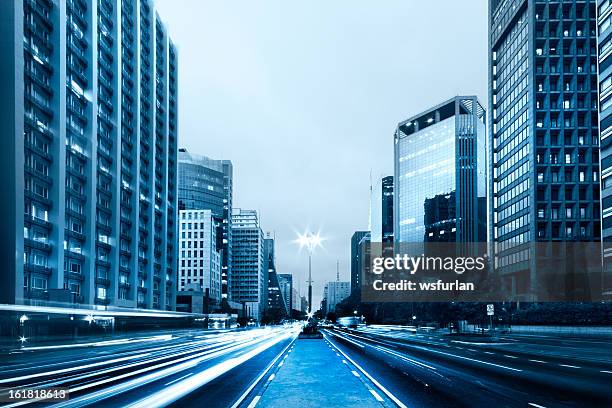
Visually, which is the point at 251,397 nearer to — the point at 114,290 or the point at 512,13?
the point at 114,290

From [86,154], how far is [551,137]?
77117mm

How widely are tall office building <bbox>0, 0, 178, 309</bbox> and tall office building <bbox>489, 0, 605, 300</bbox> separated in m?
65.8

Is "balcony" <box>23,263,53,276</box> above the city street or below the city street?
above

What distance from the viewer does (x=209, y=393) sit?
17.6 m

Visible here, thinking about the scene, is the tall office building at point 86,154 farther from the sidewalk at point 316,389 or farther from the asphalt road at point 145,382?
the sidewalk at point 316,389

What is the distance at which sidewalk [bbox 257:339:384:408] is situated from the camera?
1552cm

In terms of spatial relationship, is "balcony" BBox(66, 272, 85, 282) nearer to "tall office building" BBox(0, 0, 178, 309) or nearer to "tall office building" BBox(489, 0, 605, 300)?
"tall office building" BBox(0, 0, 178, 309)

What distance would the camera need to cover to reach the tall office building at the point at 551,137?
107 metres

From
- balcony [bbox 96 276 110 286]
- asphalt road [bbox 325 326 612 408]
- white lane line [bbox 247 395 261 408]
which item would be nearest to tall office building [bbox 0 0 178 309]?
balcony [bbox 96 276 110 286]

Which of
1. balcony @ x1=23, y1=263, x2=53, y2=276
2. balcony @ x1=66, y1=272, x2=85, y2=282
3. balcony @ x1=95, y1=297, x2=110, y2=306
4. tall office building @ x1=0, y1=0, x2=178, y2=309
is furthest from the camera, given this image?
balcony @ x1=95, y1=297, x2=110, y2=306

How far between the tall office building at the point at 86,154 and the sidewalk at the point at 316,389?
47.0 meters

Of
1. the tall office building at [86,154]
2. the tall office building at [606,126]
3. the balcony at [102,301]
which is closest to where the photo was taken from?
the tall office building at [86,154]

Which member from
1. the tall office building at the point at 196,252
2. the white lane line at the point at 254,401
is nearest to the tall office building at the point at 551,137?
the white lane line at the point at 254,401

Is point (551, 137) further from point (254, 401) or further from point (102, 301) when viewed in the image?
point (254, 401)
